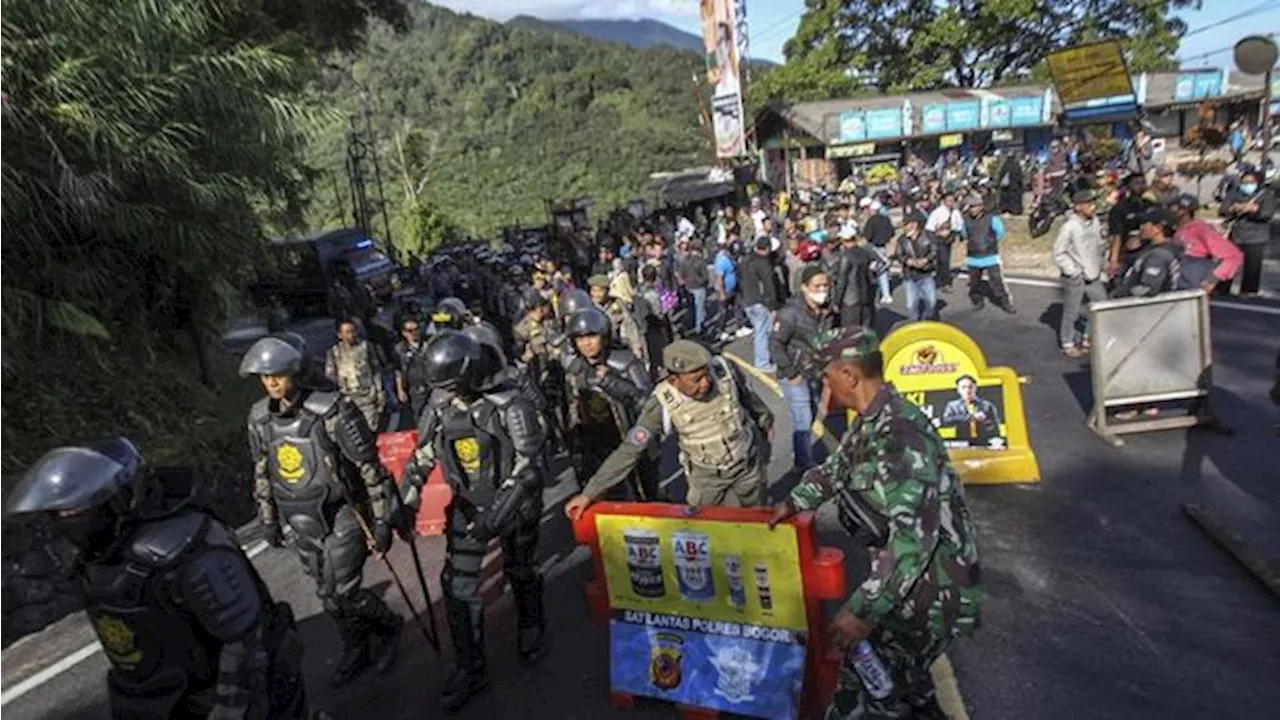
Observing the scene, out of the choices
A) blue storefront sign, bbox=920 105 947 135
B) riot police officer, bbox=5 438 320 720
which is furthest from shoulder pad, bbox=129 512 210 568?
blue storefront sign, bbox=920 105 947 135

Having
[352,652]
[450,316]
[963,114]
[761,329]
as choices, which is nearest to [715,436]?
[352,652]

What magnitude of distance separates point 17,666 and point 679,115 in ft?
275

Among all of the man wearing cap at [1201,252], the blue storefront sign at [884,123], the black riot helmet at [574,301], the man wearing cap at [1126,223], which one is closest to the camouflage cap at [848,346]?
the black riot helmet at [574,301]

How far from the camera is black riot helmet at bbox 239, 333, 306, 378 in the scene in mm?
4488

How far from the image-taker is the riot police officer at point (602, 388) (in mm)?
6105

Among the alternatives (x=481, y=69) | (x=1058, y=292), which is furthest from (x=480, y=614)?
(x=481, y=69)

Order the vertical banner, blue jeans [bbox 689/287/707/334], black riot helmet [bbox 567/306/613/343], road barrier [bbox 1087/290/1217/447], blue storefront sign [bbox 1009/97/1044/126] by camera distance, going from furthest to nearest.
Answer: the vertical banner
blue storefront sign [bbox 1009/97/1044/126]
blue jeans [bbox 689/287/707/334]
road barrier [bbox 1087/290/1217/447]
black riot helmet [bbox 567/306/613/343]

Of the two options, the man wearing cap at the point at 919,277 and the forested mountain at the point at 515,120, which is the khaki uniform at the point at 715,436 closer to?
the man wearing cap at the point at 919,277

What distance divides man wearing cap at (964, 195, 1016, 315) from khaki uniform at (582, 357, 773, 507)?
878 cm

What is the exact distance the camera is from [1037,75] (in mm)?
40031

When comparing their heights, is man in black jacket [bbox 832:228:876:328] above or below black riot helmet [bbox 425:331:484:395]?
below

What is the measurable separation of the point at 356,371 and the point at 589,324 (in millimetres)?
3413

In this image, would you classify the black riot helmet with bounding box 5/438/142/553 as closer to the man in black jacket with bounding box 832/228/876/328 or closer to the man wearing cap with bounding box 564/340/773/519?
the man wearing cap with bounding box 564/340/773/519

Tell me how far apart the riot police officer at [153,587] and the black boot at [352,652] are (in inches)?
78.0
